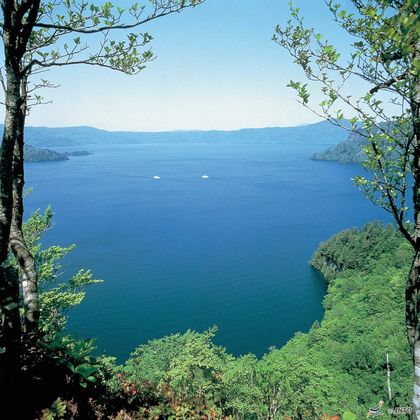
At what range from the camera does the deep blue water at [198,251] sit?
34938 millimetres

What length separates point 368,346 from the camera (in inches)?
884

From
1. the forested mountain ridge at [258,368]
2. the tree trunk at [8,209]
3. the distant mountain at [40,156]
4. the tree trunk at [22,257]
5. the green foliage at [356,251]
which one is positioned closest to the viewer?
the tree trunk at [8,209]

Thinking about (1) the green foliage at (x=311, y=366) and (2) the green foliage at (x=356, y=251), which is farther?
(2) the green foliage at (x=356, y=251)

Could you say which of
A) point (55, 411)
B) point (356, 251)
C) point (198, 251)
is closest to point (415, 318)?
point (55, 411)

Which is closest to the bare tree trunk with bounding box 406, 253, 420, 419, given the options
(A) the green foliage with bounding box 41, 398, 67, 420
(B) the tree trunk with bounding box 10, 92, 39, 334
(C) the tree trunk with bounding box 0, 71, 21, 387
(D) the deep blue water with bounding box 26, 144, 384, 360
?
(A) the green foliage with bounding box 41, 398, 67, 420

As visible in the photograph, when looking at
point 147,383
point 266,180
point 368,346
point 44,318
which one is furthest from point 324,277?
point 266,180

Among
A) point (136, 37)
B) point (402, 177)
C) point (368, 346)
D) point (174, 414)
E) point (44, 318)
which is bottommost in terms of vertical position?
point (368, 346)

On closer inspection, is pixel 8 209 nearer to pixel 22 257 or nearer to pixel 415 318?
pixel 22 257

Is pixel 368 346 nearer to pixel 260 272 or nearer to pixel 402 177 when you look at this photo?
pixel 402 177

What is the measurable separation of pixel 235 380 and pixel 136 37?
12.2 meters

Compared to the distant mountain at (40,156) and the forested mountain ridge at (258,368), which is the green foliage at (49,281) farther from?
the distant mountain at (40,156)

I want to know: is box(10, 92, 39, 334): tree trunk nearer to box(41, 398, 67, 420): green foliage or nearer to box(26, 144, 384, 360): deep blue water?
box(41, 398, 67, 420): green foliage

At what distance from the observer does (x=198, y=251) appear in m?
56.2

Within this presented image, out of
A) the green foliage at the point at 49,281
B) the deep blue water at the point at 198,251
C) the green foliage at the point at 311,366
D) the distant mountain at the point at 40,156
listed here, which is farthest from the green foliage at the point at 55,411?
the distant mountain at the point at 40,156
